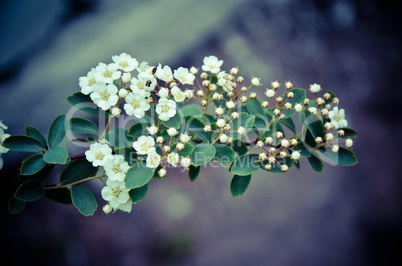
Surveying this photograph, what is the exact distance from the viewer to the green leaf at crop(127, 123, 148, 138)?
3.16ft

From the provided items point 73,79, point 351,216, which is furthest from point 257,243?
point 73,79

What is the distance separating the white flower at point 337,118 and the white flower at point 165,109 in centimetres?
50

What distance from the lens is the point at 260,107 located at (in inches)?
40.4

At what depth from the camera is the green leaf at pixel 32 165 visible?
88 centimetres

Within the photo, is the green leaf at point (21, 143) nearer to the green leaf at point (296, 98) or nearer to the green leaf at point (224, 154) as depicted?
the green leaf at point (224, 154)

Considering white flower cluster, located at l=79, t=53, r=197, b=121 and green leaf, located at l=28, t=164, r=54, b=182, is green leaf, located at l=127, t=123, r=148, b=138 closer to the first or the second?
white flower cluster, located at l=79, t=53, r=197, b=121

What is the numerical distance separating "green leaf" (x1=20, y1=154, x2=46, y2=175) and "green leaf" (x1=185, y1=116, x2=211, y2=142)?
437 millimetres

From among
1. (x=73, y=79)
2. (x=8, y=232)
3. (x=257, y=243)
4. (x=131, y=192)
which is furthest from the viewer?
(x=73, y=79)

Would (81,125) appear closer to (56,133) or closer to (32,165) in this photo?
(56,133)

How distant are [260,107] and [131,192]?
19.0 inches

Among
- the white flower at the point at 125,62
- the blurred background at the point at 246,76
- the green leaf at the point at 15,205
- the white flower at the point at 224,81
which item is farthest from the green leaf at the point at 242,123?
the blurred background at the point at 246,76

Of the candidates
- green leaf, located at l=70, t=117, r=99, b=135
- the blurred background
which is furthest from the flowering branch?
the blurred background

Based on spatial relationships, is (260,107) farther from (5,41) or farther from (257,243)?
(5,41)

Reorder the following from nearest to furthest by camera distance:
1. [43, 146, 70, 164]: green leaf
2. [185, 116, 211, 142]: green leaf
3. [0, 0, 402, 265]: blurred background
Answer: [43, 146, 70, 164]: green leaf, [185, 116, 211, 142]: green leaf, [0, 0, 402, 265]: blurred background
